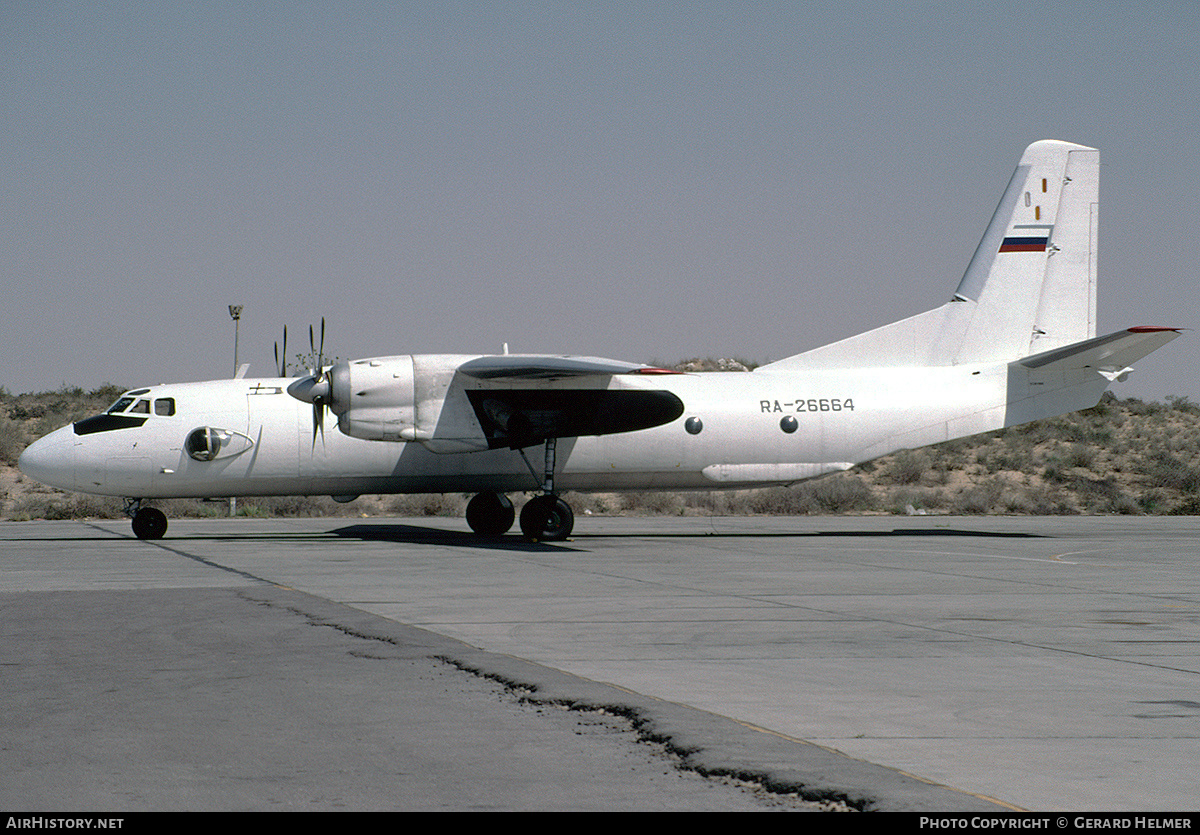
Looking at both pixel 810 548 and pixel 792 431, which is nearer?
pixel 810 548

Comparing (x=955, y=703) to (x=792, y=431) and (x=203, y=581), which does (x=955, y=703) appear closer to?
(x=203, y=581)

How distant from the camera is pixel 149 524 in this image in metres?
23.5

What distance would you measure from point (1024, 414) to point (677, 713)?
67.0 ft

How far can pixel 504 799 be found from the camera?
500 centimetres

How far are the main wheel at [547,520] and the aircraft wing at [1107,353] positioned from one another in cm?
1058

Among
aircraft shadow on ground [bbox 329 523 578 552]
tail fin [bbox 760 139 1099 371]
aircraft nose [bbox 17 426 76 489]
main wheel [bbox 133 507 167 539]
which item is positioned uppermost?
tail fin [bbox 760 139 1099 371]

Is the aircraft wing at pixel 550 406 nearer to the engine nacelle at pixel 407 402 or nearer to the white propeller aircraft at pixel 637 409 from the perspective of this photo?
the white propeller aircraft at pixel 637 409

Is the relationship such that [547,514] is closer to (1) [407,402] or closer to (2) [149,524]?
(1) [407,402]

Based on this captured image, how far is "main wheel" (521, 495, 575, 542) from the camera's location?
2331cm

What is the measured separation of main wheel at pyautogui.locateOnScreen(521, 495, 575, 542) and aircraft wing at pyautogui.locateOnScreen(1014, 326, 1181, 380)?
10584 millimetres

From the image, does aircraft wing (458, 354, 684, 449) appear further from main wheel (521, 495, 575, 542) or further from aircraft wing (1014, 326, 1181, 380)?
aircraft wing (1014, 326, 1181, 380)

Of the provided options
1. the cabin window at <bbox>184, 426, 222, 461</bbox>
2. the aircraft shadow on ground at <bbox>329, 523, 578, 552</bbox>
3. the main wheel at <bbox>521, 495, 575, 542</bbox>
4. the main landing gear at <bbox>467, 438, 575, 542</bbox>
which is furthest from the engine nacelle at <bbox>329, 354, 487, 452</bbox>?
the cabin window at <bbox>184, 426, 222, 461</bbox>

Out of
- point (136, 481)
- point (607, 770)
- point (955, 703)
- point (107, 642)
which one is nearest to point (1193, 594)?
point (955, 703)
